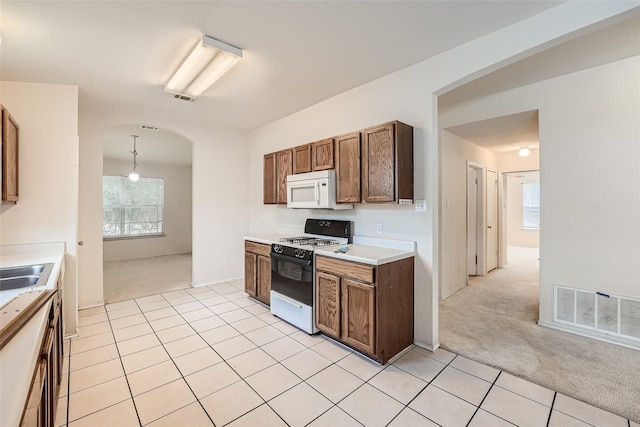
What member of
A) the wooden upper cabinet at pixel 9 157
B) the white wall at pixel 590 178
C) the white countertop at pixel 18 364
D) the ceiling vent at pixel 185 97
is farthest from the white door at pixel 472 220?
the wooden upper cabinet at pixel 9 157

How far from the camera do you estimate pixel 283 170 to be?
3883 millimetres

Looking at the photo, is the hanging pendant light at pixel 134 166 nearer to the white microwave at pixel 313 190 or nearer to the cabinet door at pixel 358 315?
the white microwave at pixel 313 190

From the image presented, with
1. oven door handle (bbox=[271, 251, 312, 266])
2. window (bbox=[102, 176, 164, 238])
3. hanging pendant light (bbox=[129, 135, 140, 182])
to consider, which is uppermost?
hanging pendant light (bbox=[129, 135, 140, 182])

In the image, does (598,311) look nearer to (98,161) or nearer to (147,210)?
(98,161)

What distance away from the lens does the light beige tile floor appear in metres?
1.77

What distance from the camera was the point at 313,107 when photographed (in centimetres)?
377

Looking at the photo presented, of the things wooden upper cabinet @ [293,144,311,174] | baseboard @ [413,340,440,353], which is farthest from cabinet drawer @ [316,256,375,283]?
wooden upper cabinet @ [293,144,311,174]

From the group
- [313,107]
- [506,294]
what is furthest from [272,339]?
[506,294]

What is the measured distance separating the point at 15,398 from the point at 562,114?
4.33 meters

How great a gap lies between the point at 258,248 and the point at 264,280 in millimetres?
422

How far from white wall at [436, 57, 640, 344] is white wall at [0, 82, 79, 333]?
498cm

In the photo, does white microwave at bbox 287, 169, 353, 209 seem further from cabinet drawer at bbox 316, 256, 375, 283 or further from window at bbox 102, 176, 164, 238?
window at bbox 102, 176, 164, 238

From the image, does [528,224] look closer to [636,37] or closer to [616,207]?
[616,207]

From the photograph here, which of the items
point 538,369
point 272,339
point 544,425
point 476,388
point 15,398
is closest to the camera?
point 15,398
